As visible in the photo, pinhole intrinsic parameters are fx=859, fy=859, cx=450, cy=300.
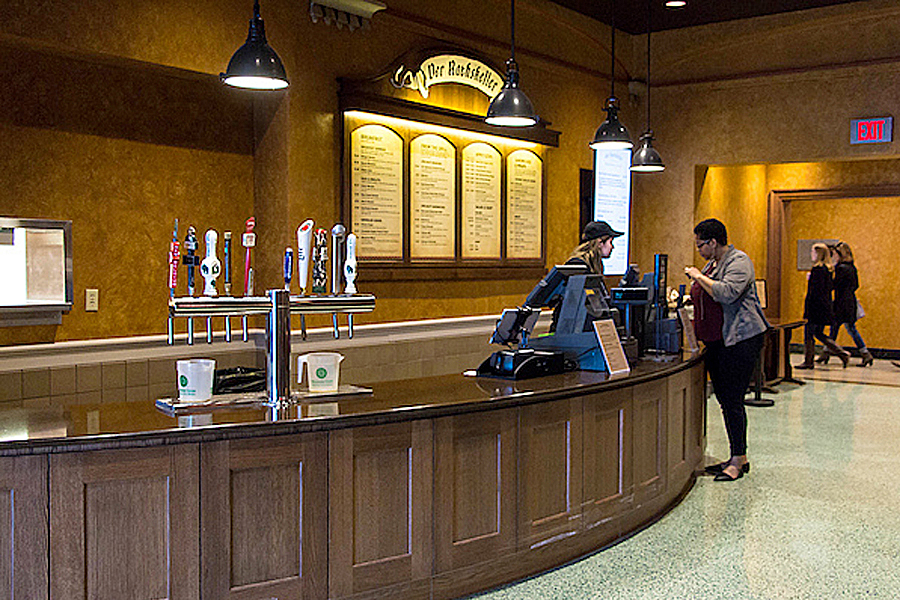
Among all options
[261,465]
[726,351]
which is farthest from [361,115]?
[261,465]

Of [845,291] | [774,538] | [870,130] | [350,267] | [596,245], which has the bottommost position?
[774,538]

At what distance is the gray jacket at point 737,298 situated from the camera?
5254 millimetres

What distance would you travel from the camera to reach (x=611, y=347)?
4.50 metres

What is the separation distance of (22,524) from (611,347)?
2.86m

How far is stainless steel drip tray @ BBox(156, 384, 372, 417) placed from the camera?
327 centimetres

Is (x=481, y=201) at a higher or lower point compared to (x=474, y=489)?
higher

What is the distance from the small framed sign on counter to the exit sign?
4989mm

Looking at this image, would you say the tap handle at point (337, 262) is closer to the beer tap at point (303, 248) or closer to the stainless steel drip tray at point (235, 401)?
the beer tap at point (303, 248)

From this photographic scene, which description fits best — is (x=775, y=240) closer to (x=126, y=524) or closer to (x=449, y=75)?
(x=449, y=75)

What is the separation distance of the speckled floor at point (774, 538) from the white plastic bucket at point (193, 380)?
1470 millimetres

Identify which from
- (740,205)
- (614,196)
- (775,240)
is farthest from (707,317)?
(775,240)

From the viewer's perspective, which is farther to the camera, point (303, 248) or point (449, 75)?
point (449, 75)

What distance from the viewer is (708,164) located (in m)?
9.12

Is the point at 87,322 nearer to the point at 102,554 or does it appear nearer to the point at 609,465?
the point at 102,554
